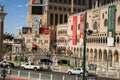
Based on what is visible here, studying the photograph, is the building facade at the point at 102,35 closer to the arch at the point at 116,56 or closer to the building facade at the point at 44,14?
the arch at the point at 116,56

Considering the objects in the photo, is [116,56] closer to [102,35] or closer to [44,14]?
[102,35]

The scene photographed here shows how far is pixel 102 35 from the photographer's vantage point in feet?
292

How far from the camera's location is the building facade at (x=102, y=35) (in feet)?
268

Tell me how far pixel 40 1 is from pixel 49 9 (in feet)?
23.0

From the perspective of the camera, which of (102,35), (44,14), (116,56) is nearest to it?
(116,56)

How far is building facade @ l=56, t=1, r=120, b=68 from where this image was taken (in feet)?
268

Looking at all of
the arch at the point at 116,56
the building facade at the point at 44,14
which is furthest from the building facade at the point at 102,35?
the building facade at the point at 44,14

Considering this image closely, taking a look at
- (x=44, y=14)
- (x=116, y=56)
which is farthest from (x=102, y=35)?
(x=44, y=14)

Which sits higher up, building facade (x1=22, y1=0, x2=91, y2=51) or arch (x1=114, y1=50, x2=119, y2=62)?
building facade (x1=22, y1=0, x2=91, y2=51)

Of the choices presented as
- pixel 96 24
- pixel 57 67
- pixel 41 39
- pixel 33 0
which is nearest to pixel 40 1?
pixel 33 0

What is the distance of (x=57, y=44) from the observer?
128m

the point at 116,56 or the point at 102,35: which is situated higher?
the point at 102,35

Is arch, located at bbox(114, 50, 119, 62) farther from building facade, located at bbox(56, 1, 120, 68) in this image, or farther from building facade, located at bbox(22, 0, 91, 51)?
building facade, located at bbox(22, 0, 91, 51)

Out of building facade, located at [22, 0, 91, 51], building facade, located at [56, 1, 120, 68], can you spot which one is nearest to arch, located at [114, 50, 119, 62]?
building facade, located at [56, 1, 120, 68]
